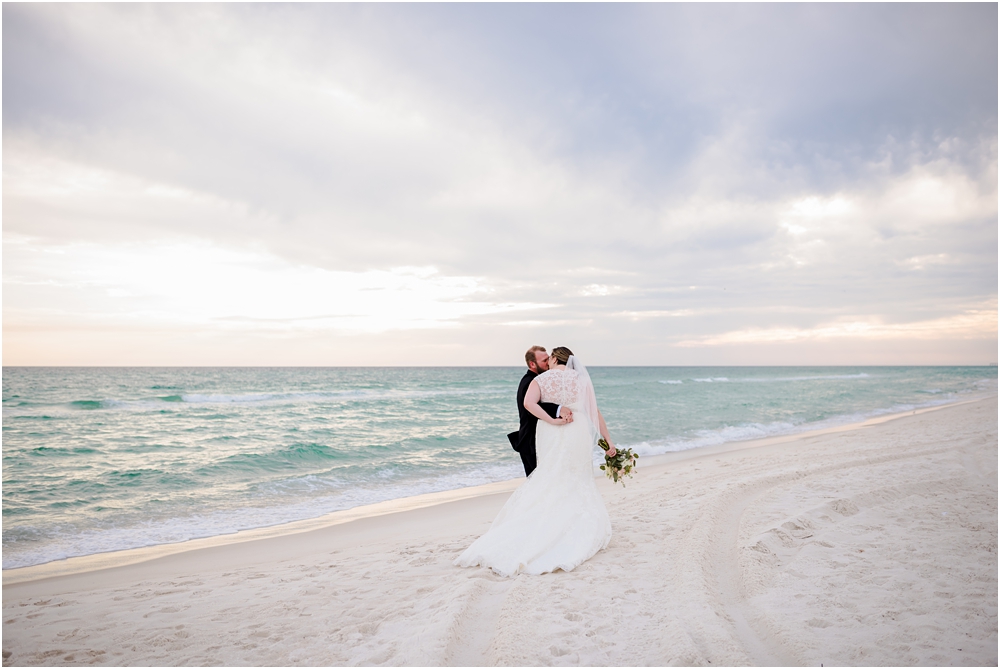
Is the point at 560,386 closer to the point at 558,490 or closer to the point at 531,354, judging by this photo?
the point at 531,354

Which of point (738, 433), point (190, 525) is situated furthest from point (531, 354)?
point (738, 433)

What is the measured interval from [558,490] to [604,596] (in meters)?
1.31

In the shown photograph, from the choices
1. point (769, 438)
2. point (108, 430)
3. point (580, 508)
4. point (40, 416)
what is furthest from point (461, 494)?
point (40, 416)

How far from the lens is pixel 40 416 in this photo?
24406mm

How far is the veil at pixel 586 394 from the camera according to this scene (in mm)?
5598

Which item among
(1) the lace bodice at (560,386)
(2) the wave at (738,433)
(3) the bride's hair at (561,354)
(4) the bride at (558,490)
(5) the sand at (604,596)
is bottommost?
(2) the wave at (738,433)

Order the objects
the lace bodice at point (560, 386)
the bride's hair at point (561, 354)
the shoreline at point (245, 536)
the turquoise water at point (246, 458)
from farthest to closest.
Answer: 1. the turquoise water at point (246, 458)
2. the shoreline at point (245, 536)
3. the bride's hair at point (561, 354)
4. the lace bodice at point (560, 386)

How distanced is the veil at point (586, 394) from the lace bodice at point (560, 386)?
71mm

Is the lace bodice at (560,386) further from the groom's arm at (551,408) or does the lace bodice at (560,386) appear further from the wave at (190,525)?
the wave at (190,525)

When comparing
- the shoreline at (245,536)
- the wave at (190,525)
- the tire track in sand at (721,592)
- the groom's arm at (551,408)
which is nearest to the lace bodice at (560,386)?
the groom's arm at (551,408)

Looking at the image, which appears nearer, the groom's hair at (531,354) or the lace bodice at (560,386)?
the lace bodice at (560,386)

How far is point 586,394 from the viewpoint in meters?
5.67

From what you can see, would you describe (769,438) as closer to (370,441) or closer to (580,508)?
(370,441)

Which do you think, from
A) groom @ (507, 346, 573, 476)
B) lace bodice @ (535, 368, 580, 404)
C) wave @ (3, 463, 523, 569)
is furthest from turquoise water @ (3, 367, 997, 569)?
lace bodice @ (535, 368, 580, 404)
